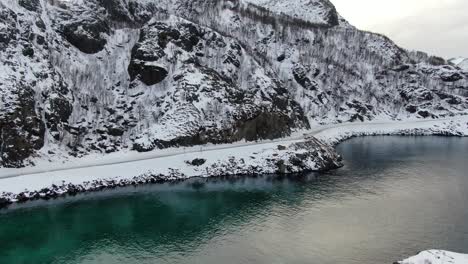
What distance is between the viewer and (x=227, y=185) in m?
81.5

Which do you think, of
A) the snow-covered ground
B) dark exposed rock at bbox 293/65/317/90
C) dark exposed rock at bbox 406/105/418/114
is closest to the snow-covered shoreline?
the snow-covered ground

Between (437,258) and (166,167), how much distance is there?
52.8 metres

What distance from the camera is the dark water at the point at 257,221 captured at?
51.0m

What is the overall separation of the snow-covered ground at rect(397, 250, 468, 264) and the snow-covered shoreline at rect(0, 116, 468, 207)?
4562 centimetres

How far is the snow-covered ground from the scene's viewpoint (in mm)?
42156

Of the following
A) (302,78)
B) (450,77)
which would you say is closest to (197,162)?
(302,78)

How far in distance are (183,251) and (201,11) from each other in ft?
471

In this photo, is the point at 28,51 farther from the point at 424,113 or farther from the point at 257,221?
the point at 424,113

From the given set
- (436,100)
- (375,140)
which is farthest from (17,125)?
(436,100)

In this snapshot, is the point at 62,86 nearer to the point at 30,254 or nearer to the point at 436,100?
the point at 30,254

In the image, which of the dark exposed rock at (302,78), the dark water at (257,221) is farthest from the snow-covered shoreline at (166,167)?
the dark exposed rock at (302,78)

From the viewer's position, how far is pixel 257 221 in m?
62.2

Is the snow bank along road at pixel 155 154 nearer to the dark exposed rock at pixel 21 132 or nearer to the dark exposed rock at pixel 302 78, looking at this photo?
the dark exposed rock at pixel 21 132

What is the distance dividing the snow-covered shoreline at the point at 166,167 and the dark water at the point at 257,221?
3270 millimetres
